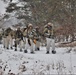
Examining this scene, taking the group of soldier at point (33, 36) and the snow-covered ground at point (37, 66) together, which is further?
the group of soldier at point (33, 36)

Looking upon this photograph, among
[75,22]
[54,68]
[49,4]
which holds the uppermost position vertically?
[49,4]

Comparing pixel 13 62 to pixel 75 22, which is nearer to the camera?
pixel 13 62

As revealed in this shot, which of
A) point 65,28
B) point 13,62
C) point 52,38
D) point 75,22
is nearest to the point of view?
point 13,62

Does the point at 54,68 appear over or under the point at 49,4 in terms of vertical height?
under

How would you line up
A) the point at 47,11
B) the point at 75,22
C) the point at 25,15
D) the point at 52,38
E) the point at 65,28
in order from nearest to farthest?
1. the point at 52,38
2. the point at 75,22
3. the point at 65,28
4. the point at 47,11
5. the point at 25,15

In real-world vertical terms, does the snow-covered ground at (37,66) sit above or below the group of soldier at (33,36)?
below

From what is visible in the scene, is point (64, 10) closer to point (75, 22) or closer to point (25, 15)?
point (75, 22)

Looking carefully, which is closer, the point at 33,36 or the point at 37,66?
the point at 37,66

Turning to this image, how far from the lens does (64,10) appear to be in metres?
29.1

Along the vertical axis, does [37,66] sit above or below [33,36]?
below

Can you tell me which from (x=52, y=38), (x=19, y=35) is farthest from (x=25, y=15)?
(x=52, y=38)

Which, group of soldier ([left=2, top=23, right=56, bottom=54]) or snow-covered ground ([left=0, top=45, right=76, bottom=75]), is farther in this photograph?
group of soldier ([left=2, top=23, right=56, bottom=54])

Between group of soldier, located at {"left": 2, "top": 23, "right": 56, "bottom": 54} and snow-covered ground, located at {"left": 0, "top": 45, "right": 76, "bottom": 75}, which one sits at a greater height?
group of soldier, located at {"left": 2, "top": 23, "right": 56, "bottom": 54}

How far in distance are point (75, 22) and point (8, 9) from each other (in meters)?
21.2
